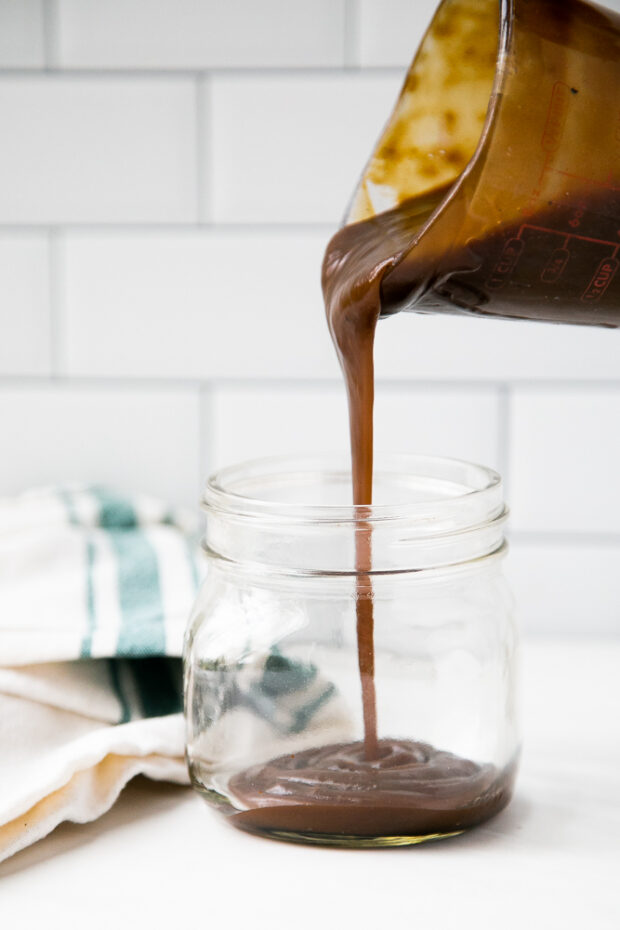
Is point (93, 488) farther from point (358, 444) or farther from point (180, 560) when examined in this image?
point (358, 444)

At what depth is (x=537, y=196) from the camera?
1.59 ft

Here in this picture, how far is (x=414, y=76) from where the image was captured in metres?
0.64

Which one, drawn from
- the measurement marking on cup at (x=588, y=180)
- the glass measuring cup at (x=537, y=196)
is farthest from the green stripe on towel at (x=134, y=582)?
the measurement marking on cup at (x=588, y=180)

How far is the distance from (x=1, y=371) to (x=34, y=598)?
1.04 ft

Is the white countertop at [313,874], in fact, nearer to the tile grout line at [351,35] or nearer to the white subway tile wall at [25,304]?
the white subway tile wall at [25,304]

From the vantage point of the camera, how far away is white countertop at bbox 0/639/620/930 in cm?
48

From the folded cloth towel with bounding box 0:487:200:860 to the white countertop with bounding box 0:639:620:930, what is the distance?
24 mm

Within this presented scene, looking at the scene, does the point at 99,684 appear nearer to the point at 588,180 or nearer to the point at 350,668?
the point at 350,668

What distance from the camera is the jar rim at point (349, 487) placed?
1.77 ft

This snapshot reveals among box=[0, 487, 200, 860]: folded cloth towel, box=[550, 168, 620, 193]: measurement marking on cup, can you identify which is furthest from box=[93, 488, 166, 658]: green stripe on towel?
box=[550, 168, 620, 193]: measurement marking on cup

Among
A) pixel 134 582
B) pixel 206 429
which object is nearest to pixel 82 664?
pixel 134 582

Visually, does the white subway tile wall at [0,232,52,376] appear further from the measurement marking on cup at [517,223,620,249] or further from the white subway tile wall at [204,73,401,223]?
the measurement marking on cup at [517,223,620,249]

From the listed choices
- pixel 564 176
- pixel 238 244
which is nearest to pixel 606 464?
pixel 238 244

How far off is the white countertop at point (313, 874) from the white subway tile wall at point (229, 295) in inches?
15.3
